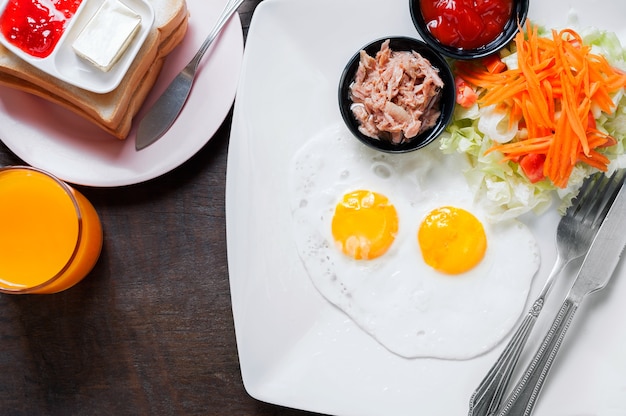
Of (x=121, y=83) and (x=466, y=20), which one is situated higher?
(x=466, y=20)

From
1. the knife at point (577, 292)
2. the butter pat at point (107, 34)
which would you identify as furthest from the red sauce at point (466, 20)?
the butter pat at point (107, 34)

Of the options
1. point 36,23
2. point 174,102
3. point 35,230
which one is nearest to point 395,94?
point 174,102

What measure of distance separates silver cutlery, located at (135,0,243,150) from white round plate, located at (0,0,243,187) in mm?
27

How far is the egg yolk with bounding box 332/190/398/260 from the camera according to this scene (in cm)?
269

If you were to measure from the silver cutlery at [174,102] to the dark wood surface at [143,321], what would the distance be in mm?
184

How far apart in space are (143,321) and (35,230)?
0.67 m

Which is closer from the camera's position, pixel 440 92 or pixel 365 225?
pixel 440 92

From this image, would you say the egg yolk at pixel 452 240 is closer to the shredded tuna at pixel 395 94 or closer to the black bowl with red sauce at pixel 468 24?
the shredded tuna at pixel 395 94

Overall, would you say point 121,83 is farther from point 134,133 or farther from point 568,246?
point 568,246

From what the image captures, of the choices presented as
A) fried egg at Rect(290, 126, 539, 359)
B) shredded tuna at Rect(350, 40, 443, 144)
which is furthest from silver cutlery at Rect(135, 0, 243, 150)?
shredded tuna at Rect(350, 40, 443, 144)

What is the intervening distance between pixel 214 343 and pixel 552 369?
1605mm

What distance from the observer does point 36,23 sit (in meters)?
2.59

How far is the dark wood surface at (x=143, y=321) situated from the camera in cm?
289

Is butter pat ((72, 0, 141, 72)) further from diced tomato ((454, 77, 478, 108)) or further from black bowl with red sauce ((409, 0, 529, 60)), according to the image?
diced tomato ((454, 77, 478, 108))
